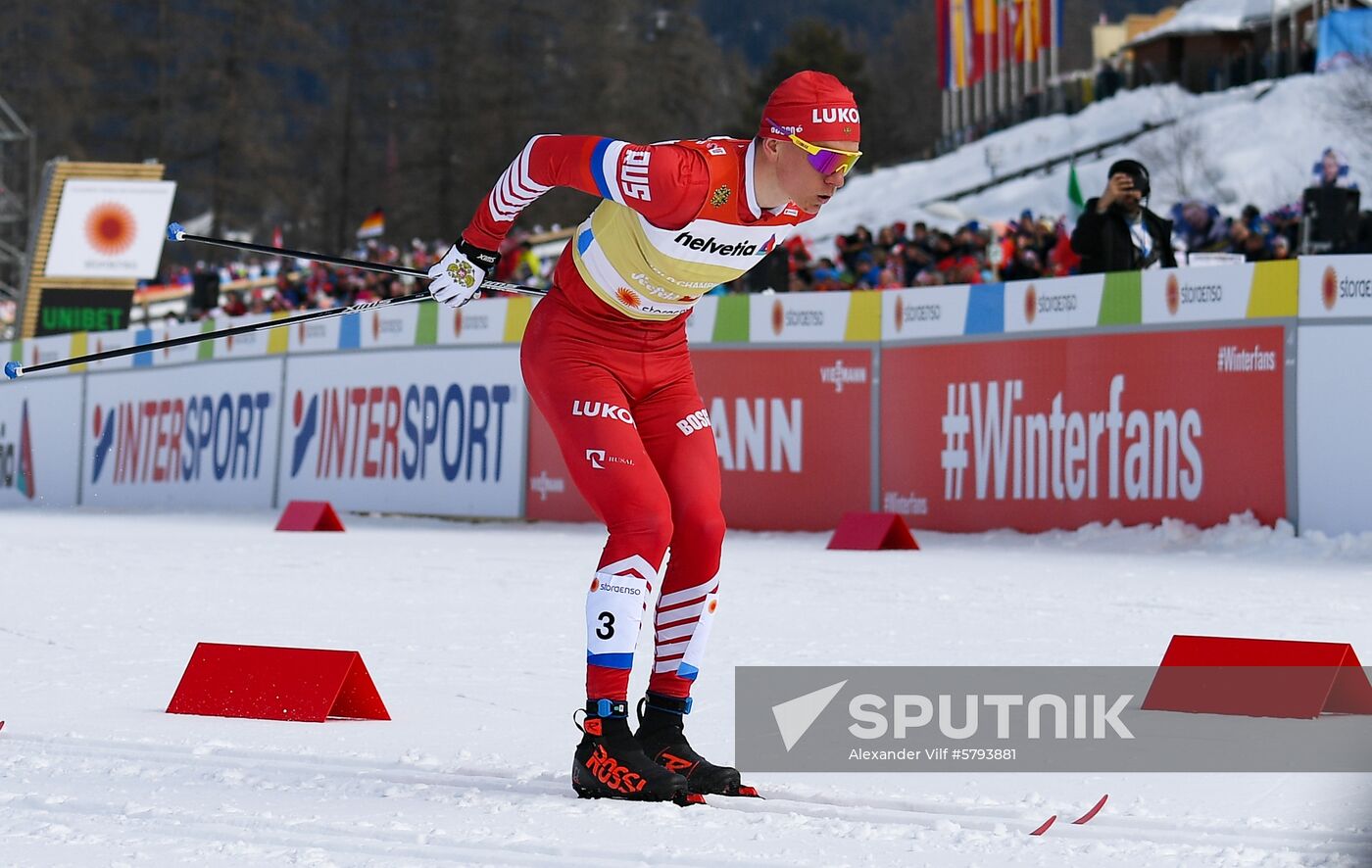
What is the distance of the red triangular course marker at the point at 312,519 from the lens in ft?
44.4

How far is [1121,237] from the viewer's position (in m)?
11.5

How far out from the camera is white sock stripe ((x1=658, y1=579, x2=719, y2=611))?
14.6 ft

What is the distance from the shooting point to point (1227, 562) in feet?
32.8

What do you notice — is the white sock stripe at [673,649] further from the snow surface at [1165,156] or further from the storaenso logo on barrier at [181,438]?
the snow surface at [1165,156]

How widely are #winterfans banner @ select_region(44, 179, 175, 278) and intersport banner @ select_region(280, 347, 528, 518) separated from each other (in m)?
8.64

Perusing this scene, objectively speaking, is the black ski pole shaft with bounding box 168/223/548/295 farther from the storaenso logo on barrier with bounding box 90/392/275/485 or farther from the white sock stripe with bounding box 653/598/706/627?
the storaenso logo on barrier with bounding box 90/392/275/485

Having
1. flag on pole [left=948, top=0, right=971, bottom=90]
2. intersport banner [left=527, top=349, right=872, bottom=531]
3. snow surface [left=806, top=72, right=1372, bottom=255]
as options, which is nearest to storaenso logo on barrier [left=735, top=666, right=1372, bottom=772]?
intersport banner [left=527, top=349, right=872, bottom=531]

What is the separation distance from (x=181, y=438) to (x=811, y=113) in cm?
1446

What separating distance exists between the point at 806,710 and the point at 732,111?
7241 cm

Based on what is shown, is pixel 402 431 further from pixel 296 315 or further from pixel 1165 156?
pixel 1165 156

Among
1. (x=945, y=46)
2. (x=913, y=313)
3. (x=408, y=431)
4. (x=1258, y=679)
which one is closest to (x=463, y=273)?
(x=1258, y=679)

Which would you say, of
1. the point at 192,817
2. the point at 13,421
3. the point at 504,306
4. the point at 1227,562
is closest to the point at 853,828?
the point at 192,817

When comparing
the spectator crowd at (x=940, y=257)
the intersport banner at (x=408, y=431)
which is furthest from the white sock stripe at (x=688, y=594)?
the intersport banner at (x=408, y=431)

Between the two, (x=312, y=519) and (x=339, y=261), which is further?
(x=312, y=519)
